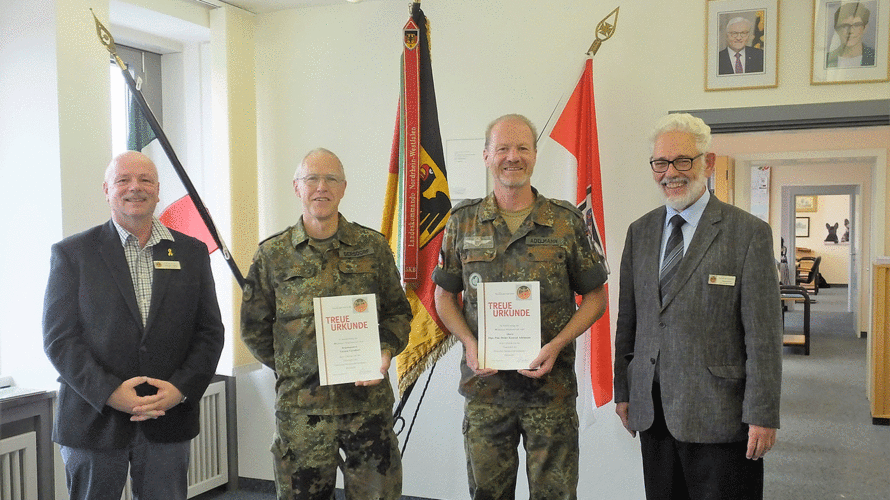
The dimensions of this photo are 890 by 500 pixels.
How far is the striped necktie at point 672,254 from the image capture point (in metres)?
1.91

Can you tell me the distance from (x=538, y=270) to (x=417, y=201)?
33.0 inches

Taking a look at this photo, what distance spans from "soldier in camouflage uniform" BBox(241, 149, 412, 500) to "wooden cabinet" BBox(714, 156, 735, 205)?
94.9 inches

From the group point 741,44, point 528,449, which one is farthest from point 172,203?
point 741,44

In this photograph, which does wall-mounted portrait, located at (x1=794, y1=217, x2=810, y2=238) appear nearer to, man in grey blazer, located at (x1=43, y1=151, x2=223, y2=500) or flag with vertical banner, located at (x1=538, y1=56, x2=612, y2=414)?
flag with vertical banner, located at (x1=538, y1=56, x2=612, y2=414)

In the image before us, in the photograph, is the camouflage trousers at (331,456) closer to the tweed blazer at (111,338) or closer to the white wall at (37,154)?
the tweed blazer at (111,338)

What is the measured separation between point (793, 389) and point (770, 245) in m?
4.22

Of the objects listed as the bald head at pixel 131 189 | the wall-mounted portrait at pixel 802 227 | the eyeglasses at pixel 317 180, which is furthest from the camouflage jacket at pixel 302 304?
the wall-mounted portrait at pixel 802 227

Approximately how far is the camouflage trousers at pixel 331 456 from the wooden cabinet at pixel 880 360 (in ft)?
12.2

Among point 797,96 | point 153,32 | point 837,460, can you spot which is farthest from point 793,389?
point 153,32

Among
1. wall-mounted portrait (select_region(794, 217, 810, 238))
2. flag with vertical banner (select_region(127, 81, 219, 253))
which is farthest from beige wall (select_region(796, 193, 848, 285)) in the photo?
flag with vertical banner (select_region(127, 81, 219, 253))

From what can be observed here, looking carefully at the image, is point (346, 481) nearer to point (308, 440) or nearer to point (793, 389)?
point (308, 440)

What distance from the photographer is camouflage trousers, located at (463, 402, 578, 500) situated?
205 cm

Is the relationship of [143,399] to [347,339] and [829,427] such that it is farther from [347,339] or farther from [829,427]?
[829,427]

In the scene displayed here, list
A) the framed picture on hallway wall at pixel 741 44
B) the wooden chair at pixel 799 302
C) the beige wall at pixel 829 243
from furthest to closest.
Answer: the beige wall at pixel 829 243
the wooden chair at pixel 799 302
the framed picture on hallway wall at pixel 741 44
